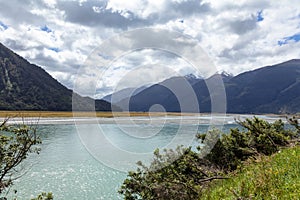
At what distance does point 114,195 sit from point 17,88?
643 ft

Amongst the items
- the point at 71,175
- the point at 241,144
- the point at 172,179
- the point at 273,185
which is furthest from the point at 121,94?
the point at 71,175

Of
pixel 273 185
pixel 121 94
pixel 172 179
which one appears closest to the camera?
pixel 273 185

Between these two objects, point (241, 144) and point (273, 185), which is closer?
point (273, 185)

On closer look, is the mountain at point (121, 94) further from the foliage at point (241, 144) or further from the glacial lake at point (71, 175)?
the glacial lake at point (71, 175)

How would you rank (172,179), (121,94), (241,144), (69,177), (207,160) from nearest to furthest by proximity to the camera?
(172,179)
(121,94)
(207,160)
(241,144)
(69,177)

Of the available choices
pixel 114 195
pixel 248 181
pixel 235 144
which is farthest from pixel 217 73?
pixel 114 195

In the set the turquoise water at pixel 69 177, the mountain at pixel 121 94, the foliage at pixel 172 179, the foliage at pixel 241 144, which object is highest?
the mountain at pixel 121 94

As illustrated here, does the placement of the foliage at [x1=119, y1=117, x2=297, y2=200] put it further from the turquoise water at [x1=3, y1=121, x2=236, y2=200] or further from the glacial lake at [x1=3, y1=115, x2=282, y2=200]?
the glacial lake at [x1=3, y1=115, x2=282, y2=200]

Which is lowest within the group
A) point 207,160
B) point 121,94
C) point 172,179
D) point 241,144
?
point 172,179

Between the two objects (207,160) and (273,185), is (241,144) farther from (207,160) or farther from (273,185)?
(273,185)

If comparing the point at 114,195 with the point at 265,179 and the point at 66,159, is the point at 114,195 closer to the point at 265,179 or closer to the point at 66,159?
the point at 66,159

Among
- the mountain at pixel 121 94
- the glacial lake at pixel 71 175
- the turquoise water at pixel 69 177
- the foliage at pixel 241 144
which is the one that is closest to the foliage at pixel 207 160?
the foliage at pixel 241 144

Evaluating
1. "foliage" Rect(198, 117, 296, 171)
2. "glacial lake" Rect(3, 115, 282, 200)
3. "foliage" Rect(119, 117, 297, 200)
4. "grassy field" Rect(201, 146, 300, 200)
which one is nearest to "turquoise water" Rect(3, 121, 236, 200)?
"glacial lake" Rect(3, 115, 282, 200)

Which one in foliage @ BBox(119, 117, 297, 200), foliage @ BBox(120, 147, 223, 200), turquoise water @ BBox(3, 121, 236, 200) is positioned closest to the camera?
foliage @ BBox(120, 147, 223, 200)
